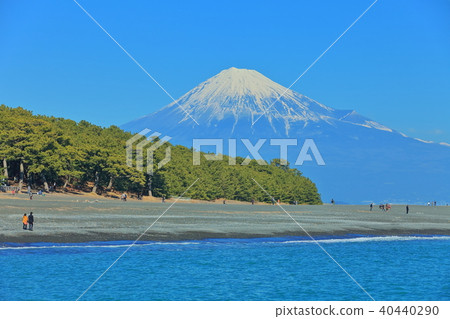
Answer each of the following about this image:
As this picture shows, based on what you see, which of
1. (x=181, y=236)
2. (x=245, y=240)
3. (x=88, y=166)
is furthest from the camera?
(x=88, y=166)

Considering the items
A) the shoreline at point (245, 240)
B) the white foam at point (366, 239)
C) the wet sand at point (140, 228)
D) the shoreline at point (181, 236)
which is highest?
the wet sand at point (140, 228)

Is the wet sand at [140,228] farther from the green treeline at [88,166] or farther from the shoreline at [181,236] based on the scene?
the green treeline at [88,166]

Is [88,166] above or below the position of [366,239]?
above

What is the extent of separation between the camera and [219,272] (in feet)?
131

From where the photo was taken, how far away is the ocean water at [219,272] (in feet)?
111

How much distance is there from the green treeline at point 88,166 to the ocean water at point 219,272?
212 feet

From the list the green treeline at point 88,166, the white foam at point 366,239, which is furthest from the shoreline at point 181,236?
the green treeline at point 88,166

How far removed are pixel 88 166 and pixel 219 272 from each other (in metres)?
90.6
